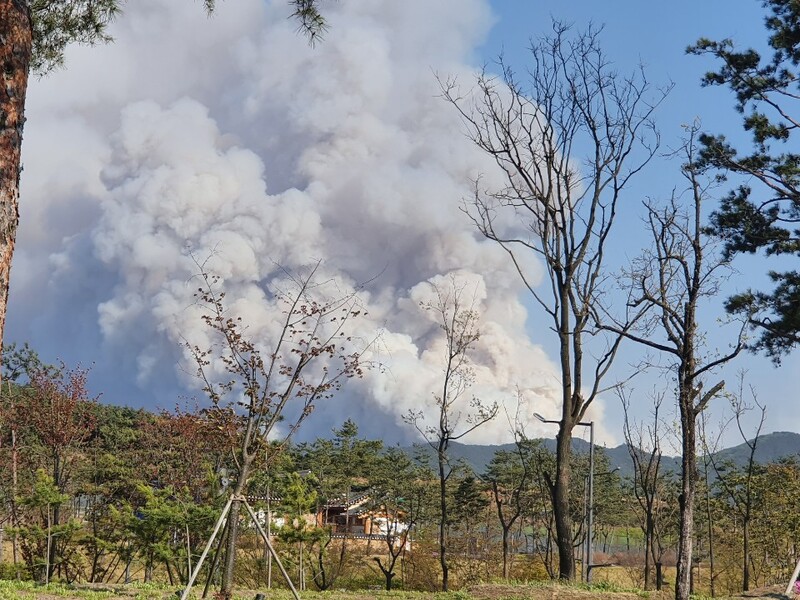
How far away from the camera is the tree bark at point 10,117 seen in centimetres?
467

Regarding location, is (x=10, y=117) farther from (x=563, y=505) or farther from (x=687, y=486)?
(x=563, y=505)

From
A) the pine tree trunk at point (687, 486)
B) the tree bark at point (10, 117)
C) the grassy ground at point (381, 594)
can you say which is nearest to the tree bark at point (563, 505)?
the grassy ground at point (381, 594)

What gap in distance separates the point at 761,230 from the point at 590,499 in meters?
6.40

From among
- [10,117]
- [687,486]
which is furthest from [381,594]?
[10,117]

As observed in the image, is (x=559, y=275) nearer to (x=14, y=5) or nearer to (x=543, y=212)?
(x=543, y=212)

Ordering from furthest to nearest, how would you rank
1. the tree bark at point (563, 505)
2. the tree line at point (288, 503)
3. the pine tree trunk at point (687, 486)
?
the tree line at point (288, 503) → the tree bark at point (563, 505) → the pine tree trunk at point (687, 486)

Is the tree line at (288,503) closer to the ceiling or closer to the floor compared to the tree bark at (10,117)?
closer to the floor

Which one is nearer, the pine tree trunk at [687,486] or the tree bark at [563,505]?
the pine tree trunk at [687,486]

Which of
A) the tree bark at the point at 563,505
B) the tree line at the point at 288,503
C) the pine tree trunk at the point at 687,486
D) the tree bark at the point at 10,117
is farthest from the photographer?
the tree line at the point at 288,503

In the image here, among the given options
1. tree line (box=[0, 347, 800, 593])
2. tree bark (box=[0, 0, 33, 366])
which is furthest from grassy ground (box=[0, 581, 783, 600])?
tree bark (box=[0, 0, 33, 366])

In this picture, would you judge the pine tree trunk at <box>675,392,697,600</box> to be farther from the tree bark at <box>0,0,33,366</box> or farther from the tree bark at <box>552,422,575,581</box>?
the tree bark at <box>0,0,33,366</box>

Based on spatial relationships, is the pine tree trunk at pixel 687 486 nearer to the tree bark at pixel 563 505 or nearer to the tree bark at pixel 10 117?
the tree bark at pixel 563 505

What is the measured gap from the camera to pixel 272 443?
532 inches

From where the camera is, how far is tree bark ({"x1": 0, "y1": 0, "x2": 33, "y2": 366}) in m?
4.67
